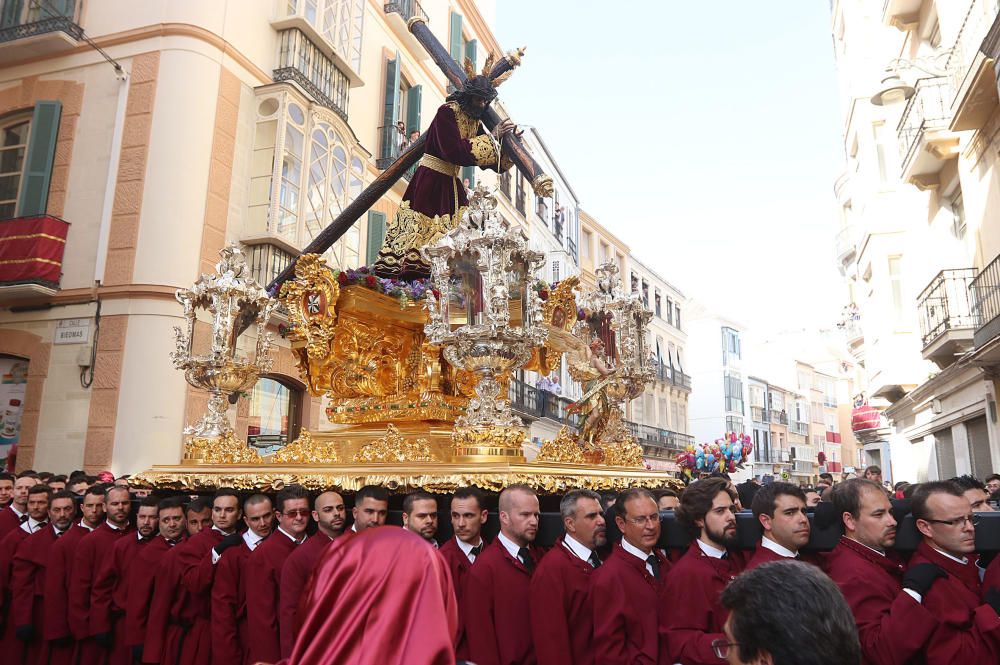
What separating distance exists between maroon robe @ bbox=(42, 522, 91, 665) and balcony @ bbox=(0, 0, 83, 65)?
907cm

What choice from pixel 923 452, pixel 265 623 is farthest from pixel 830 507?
pixel 923 452

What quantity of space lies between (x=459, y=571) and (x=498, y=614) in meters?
0.42

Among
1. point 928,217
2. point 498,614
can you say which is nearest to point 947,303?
point 928,217

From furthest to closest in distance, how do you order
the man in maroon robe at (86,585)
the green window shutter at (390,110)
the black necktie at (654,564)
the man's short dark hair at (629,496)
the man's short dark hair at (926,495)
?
the green window shutter at (390,110)
the man in maroon robe at (86,585)
the black necktie at (654,564)
the man's short dark hair at (629,496)
the man's short dark hair at (926,495)

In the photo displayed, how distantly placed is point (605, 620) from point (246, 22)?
11.5 m

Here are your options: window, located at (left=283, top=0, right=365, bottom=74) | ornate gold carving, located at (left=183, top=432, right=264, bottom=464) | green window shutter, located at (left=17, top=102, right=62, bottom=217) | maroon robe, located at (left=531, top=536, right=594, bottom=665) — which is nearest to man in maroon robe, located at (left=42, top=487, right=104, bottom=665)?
ornate gold carving, located at (left=183, top=432, right=264, bottom=464)

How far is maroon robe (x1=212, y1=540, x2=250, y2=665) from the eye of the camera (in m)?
4.84

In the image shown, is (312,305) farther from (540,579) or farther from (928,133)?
(928,133)

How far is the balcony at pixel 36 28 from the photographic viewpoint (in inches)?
469

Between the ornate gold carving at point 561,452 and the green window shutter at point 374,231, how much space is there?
905cm

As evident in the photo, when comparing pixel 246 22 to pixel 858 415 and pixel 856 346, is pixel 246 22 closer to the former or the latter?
pixel 858 415

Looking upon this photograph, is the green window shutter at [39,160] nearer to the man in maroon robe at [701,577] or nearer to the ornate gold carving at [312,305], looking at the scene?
the ornate gold carving at [312,305]

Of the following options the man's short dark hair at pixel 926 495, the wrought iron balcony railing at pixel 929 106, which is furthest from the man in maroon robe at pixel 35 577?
the wrought iron balcony railing at pixel 929 106

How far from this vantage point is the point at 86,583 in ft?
18.7
